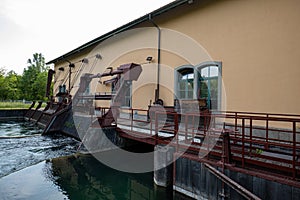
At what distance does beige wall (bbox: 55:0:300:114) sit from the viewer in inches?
192

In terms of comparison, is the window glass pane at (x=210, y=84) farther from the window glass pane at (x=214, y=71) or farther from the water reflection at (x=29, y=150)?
the water reflection at (x=29, y=150)

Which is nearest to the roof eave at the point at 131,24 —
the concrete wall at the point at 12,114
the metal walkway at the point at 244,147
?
the metal walkway at the point at 244,147

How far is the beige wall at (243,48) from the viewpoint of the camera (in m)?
4.87

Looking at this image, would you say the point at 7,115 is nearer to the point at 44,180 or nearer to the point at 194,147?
the point at 44,180

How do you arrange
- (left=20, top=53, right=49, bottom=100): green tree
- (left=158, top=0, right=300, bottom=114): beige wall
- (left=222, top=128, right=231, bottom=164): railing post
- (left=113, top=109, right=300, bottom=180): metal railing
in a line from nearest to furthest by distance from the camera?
(left=113, top=109, right=300, bottom=180): metal railing < (left=222, top=128, right=231, bottom=164): railing post < (left=158, top=0, right=300, bottom=114): beige wall < (left=20, top=53, right=49, bottom=100): green tree

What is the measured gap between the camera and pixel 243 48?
5711mm

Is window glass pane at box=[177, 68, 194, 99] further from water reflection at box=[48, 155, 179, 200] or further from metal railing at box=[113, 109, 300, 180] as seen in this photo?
water reflection at box=[48, 155, 179, 200]

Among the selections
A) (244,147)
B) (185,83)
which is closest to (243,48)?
(185,83)

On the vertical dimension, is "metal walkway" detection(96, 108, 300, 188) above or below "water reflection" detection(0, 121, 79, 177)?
above

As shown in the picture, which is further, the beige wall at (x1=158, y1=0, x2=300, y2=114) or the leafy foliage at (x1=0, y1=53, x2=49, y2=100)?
the leafy foliage at (x1=0, y1=53, x2=49, y2=100)

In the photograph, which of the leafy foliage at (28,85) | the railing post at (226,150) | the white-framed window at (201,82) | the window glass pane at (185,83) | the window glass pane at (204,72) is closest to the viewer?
the railing post at (226,150)


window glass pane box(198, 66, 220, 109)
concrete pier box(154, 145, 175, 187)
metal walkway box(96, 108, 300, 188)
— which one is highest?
window glass pane box(198, 66, 220, 109)

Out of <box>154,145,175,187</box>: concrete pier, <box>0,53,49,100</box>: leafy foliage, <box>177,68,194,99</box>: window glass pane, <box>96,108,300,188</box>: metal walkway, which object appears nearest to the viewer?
<box>96,108,300,188</box>: metal walkway

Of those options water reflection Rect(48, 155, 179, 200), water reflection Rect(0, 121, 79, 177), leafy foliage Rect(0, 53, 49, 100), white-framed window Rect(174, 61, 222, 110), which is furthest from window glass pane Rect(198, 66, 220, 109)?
leafy foliage Rect(0, 53, 49, 100)
